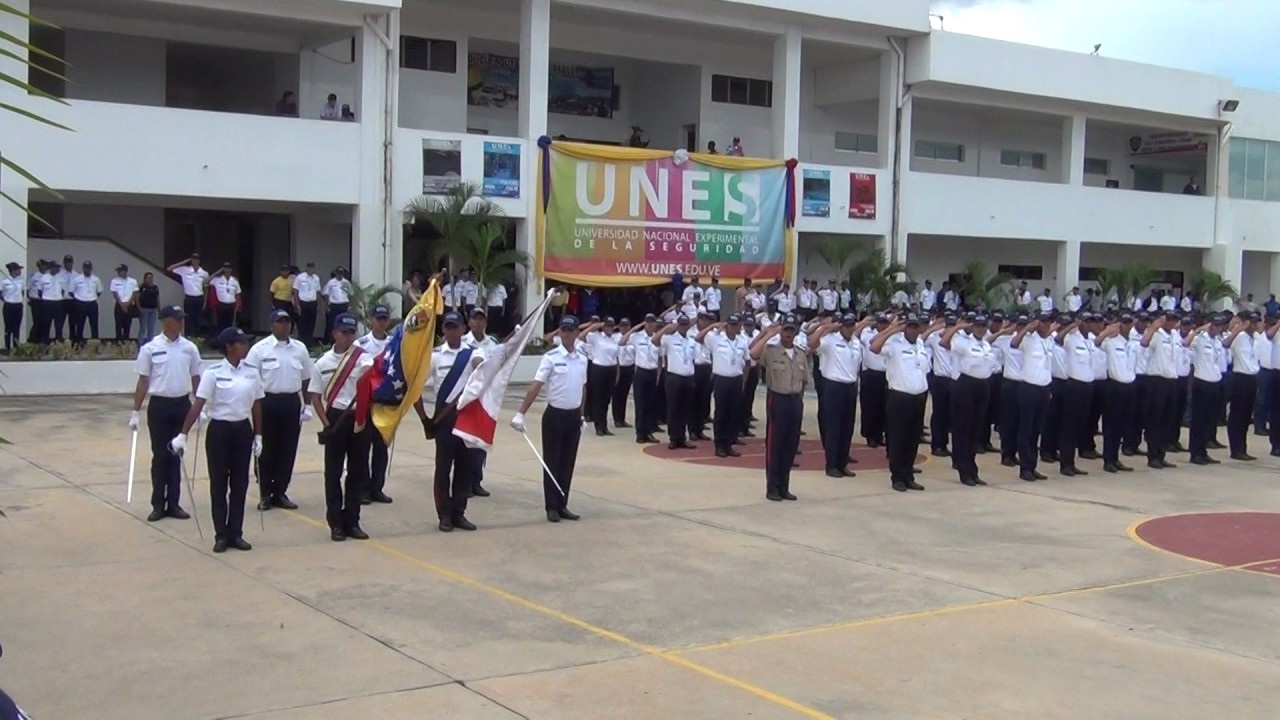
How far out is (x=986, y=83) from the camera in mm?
32406

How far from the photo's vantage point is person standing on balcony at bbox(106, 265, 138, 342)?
22.8 m

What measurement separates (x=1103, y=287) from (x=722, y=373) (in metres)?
24.0

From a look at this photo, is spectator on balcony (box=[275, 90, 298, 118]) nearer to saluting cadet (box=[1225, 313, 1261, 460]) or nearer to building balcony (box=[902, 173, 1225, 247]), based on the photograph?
building balcony (box=[902, 173, 1225, 247])

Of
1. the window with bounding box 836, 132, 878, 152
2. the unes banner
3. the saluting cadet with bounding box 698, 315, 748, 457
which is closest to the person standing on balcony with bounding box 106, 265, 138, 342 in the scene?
the unes banner

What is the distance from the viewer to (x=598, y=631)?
7.48 m

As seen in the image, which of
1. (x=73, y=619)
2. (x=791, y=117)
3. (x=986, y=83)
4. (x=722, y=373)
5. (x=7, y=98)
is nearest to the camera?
(x=73, y=619)

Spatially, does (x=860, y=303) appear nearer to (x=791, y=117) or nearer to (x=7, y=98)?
(x=791, y=117)

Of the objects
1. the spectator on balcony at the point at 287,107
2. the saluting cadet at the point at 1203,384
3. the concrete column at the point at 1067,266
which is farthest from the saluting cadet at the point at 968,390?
the concrete column at the point at 1067,266

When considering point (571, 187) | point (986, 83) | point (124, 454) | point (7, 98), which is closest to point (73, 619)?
point (124, 454)

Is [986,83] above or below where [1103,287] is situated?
above

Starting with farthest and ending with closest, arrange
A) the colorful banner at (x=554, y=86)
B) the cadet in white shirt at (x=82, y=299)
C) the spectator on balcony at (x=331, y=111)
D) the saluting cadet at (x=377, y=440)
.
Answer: the colorful banner at (x=554, y=86) < the spectator on balcony at (x=331, y=111) < the cadet in white shirt at (x=82, y=299) < the saluting cadet at (x=377, y=440)

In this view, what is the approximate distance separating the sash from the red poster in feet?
71.0

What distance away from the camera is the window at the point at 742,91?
3259 centimetres

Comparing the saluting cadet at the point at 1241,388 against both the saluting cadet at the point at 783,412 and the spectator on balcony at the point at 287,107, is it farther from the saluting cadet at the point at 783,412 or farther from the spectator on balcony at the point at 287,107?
the spectator on balcony at the point at 287,107
